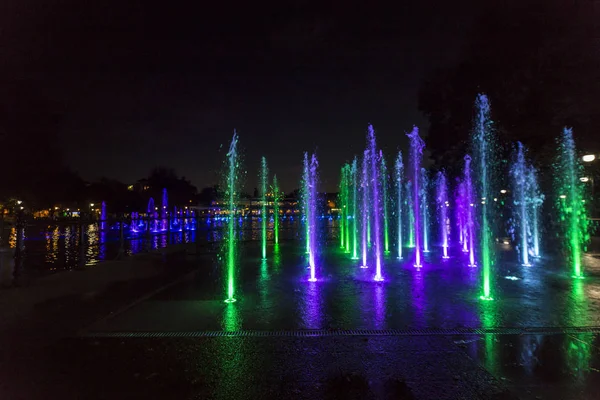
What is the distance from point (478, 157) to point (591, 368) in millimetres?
9056

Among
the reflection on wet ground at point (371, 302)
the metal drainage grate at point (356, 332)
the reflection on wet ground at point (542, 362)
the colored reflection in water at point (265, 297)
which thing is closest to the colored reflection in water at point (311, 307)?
the reflection on wet ground at point (371, 302)

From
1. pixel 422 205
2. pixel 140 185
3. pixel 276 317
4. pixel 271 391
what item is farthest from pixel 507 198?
pixel 140 185

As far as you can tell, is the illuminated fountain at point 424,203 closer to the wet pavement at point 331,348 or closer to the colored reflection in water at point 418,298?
the colored reflection in water at point 418,298

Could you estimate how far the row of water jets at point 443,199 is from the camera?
10922 millimetres

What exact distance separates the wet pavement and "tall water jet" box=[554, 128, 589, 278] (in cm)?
375

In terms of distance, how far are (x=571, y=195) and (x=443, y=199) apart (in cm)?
1366

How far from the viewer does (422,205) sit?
2702cm

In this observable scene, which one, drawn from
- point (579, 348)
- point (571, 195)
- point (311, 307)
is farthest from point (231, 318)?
point (571, 195)

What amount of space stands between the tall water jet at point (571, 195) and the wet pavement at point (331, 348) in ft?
12.3

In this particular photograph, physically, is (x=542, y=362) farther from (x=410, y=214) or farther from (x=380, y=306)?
(x=410, y=214)

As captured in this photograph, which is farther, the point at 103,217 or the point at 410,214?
the point at 103,217

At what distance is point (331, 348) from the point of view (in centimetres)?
471

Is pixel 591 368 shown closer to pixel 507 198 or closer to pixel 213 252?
pixel 213 252

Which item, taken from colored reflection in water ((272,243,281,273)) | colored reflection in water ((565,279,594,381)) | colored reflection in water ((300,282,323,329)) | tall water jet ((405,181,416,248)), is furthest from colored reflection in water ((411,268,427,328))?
tall water jet ((405,181,416,248))
